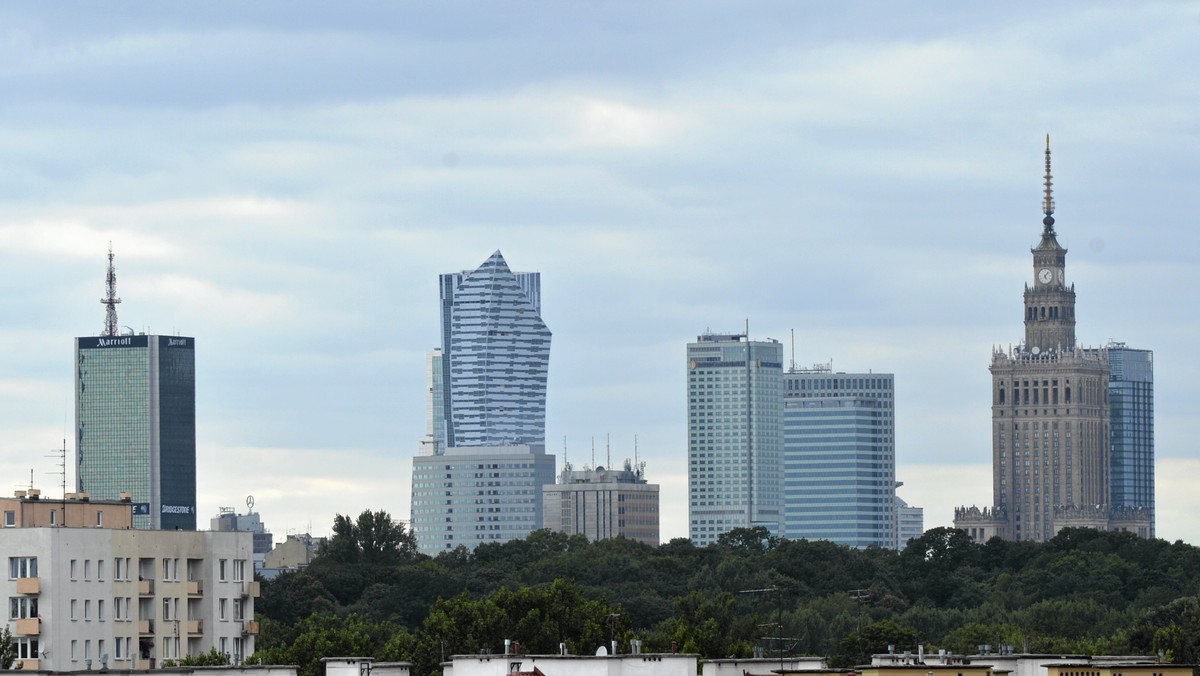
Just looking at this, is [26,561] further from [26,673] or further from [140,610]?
→ [26,673]

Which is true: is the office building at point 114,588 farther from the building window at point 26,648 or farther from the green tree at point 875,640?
the green tree at point 875,640

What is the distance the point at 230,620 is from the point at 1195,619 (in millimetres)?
59905

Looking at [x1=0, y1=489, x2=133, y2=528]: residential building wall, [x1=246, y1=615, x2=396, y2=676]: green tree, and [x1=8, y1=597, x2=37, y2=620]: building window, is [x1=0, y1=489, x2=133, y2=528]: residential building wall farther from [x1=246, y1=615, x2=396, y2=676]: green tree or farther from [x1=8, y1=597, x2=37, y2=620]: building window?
[x1=246, y1=615, x2=396, y2=676]: green tree

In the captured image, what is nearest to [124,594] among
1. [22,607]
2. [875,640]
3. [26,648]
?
[22,607]

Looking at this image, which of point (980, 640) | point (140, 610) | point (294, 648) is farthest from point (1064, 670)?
point (980, 640)

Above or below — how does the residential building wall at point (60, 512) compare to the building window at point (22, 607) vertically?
above

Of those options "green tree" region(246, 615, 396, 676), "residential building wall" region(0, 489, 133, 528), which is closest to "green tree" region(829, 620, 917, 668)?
"green tree" region(246, 615, 396, 676)

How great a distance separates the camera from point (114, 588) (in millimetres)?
148500

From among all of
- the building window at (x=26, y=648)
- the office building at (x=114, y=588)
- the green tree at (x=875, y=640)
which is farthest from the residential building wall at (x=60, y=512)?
the green tree at (x=875, y=640)

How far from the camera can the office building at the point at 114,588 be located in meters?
142

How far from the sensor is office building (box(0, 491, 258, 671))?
142500 millimetres

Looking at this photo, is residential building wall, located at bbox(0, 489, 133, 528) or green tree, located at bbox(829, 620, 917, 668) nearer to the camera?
residential building wall, located at bbox(0, 489, 133, 528)

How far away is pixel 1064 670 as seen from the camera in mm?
83875

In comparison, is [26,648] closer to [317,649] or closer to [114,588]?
[114,588]
